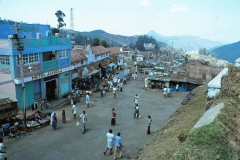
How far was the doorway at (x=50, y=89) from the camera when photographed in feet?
76.2

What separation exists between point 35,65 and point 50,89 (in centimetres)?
442

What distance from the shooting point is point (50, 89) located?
23.7m

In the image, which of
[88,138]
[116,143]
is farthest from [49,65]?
[116,143]

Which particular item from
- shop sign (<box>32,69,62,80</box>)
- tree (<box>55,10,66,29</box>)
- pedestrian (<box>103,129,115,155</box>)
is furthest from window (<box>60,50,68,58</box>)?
tree (<box>55,10,66,29</box>)

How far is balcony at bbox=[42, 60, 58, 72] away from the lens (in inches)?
834

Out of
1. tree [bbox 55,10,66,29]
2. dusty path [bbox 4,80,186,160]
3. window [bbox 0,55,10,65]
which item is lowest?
dusty path [bbox 4,80,186,160]

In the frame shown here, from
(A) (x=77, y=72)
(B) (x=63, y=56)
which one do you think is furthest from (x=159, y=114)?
(A) (x=77, y=72)

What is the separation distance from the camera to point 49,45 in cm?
2162

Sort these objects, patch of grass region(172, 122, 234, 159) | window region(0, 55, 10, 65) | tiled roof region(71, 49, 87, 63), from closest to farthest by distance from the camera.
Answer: patch of grass region(172, 122, 234, 159) < window region(0, 55, 10, 65) < tiled roof region(71, 49, 87, 63)

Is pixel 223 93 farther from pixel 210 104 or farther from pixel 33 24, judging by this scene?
pixel 33 24

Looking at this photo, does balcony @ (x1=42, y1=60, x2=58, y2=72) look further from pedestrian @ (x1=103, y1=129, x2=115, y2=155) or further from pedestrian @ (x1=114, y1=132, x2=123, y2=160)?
pedestrian @ (x1=114, y1=132, x2=123, y2=160)

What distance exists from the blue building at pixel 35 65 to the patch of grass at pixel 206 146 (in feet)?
47.9

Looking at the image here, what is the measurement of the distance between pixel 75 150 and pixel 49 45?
44.1 feet

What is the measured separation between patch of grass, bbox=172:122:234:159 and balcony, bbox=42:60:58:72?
19038 mm
